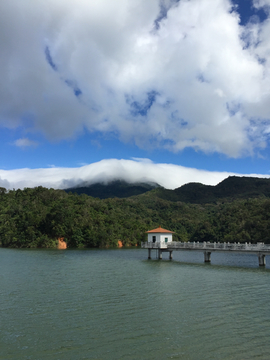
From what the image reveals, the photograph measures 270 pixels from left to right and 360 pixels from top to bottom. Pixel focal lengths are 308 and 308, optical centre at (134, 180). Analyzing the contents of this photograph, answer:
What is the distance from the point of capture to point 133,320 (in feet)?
49.0

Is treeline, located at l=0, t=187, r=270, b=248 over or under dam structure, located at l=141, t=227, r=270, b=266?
over

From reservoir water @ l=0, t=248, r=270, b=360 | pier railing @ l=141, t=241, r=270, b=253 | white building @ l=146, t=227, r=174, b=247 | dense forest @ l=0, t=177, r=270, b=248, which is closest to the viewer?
reservoir water @ l=0, t=248, r=270, b=360

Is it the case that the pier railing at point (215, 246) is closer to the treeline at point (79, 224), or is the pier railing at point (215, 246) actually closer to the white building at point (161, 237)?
the white building at point (161, 237)

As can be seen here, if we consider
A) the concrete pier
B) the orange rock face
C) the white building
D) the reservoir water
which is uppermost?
the white building

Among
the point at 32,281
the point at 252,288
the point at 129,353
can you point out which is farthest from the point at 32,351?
the point at 252,288

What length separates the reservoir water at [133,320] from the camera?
1146cm

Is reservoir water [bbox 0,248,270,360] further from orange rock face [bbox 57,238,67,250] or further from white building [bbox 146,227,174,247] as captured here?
orange rock face [bbox 57,238,67,250]

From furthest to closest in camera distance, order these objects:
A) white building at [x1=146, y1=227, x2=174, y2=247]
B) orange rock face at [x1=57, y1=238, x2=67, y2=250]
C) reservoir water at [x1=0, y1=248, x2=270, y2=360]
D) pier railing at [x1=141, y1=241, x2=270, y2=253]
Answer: orange rock face at [x1=57, y1=238, x2=67, y2=250] < white building at [x1=146, y1=227, x2=174, y2=247] < pier railing at [x1=141, y1=241, x2=270, y2=253] < reservoir water at [x1=0, y1=248, x2=270, y2=360]

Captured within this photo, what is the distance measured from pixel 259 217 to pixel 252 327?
7679 centimetres

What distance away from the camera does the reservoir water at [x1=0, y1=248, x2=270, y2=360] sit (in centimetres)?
1146

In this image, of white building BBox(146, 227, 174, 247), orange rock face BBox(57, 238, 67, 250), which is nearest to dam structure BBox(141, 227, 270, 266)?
white building BBox(146, 227, 174, 247)

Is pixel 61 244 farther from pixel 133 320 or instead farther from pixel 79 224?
pixel 133 320

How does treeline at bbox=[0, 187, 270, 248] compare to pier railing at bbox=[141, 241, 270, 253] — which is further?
treeline at bbox=[0, 187, 270, 248]

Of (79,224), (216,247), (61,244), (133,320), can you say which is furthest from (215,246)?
(79,224)
